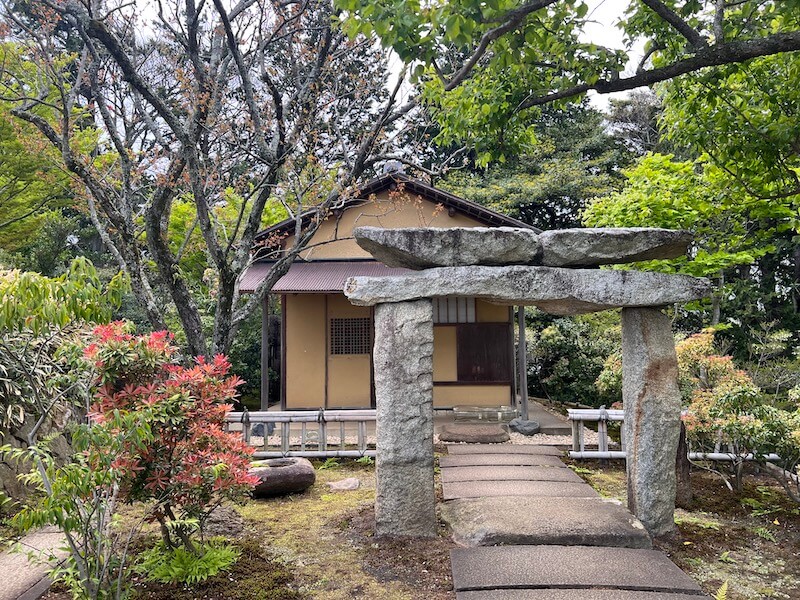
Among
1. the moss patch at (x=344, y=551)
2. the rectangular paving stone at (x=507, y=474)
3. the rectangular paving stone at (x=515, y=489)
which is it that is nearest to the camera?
the moss patch at (x=344, y=551)

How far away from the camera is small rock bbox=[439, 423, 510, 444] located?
955cm

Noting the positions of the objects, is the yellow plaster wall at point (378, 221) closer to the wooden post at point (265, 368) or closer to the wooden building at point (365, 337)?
the wooden building at point (365, 337)

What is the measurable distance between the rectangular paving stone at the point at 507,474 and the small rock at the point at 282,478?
1772 mm

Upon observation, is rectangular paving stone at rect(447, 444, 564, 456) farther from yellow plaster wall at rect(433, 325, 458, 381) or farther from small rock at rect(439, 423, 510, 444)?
yellow plaster wall at rect(433, 325, 458, 381)

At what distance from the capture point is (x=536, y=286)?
5312 millimetres

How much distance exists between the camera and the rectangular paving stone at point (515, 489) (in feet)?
21.0

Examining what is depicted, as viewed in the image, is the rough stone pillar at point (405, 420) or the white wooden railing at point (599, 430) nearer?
the rough stone pillar at point (405, 420)

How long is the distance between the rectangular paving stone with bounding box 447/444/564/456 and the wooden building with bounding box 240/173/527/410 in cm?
265

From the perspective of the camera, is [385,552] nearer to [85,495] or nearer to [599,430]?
[85,495]

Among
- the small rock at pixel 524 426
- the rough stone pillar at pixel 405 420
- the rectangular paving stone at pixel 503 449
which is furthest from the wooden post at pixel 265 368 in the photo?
the rough stone pillar at pixel 405 420

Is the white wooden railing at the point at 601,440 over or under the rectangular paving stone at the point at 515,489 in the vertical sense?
over

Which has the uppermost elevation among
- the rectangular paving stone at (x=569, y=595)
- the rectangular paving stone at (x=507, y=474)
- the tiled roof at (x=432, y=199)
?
the tiled roof at (x=432, y=199)

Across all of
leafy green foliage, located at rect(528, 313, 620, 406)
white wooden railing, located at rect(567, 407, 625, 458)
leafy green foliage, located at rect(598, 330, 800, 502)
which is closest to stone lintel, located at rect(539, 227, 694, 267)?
leafy green foliage, located at rect(598, 330, 800, 502)

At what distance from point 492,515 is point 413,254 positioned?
2771mm
